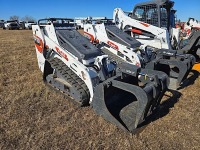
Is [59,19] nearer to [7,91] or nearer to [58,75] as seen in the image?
[58,75]

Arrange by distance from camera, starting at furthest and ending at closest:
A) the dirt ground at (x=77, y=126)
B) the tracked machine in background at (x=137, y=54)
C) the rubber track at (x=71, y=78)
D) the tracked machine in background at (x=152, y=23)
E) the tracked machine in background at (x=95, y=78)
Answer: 1. the tracked machine in background at (x=152, y=23)
2. the tracked machine in background at (x=137, y=54)
3. the rubber track at (x=71, y=78)
4. the tracked machine in background at (x=95, y=78)
5. the dirt ground at (x=77, y=126)

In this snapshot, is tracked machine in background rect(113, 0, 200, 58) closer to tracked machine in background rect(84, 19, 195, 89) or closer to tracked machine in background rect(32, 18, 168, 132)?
tracked machine in background rect(84, 19, 195, 89)

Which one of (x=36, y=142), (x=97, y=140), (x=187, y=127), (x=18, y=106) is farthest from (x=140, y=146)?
(x=18, y=106)

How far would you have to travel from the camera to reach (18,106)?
4.08m

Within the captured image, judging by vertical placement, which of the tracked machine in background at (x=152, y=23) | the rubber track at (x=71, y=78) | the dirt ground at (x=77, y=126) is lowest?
the dirt ground at (x=77, y=126)

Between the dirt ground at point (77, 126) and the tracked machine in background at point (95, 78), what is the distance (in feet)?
0.66

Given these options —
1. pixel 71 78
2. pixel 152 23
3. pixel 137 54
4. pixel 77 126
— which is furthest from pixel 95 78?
pixel 152 23

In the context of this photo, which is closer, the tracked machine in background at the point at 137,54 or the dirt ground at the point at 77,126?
the dirt ground at the point at 77,126

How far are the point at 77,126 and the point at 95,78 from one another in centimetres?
103

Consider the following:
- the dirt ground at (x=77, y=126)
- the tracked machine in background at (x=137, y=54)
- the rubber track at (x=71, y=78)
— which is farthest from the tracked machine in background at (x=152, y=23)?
the rubber track at (x=71, y=78)

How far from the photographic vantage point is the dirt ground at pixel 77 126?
9.87 ft

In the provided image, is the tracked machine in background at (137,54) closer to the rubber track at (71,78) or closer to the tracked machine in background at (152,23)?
the tracked machine in background at (152,23)

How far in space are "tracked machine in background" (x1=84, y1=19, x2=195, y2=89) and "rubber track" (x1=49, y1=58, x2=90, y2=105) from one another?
168cm

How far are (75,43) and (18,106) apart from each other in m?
1.90
